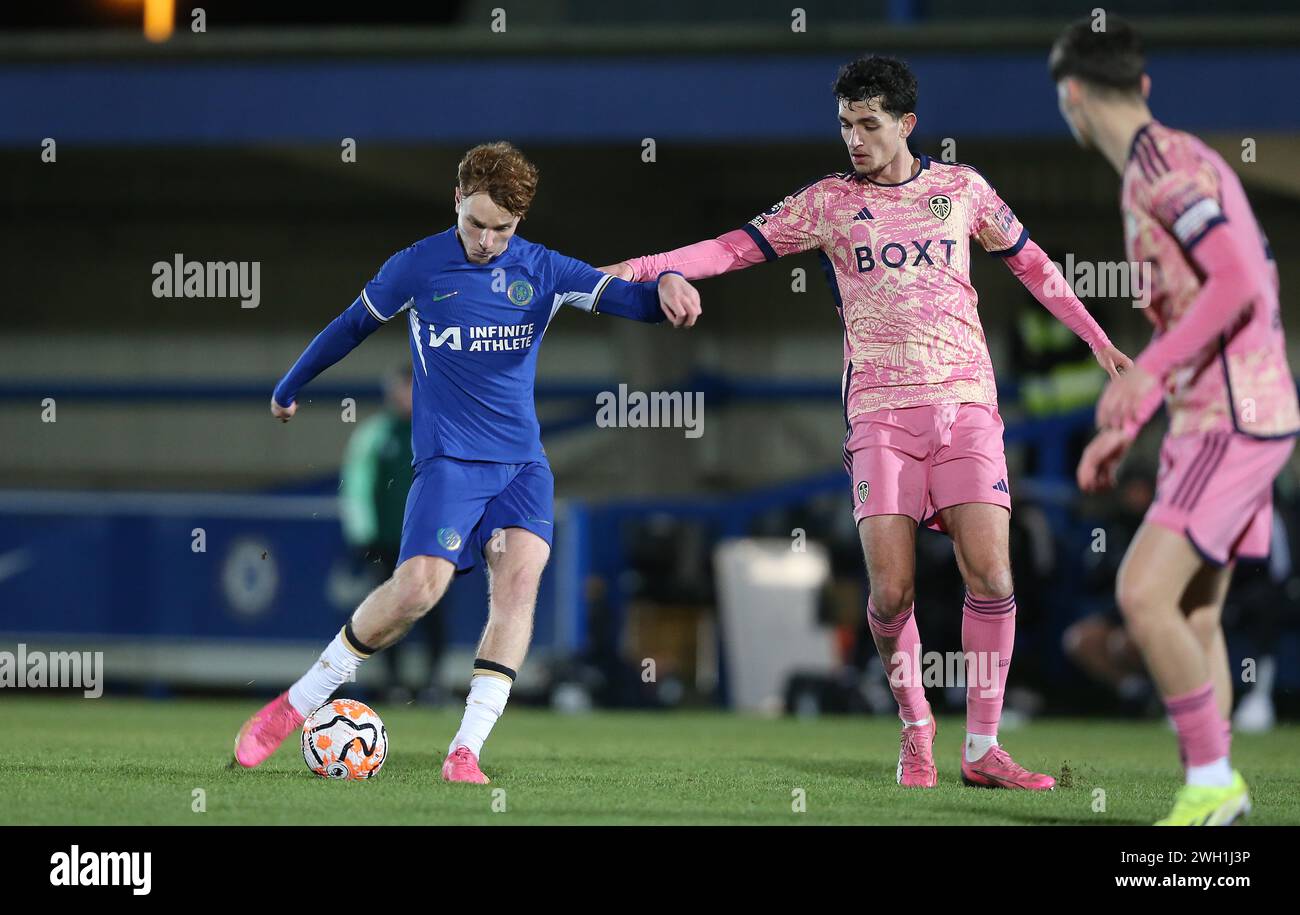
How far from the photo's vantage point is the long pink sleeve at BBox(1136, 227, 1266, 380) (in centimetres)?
524

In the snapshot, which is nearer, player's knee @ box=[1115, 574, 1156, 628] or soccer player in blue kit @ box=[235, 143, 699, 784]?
player's knee @ box=[1115, 574, 1156, 628]

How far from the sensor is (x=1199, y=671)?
17.8ft

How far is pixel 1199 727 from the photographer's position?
5.38m

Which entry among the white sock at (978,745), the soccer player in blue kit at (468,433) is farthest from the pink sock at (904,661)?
the soccer player in blue kit at (468,433)

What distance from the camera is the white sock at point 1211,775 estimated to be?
212 inches

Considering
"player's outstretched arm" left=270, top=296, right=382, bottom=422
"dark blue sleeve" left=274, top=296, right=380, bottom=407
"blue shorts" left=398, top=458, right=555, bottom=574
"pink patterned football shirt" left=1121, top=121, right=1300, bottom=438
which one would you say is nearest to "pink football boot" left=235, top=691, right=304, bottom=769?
"blue shorts" left=398, top=458, right=555, bottom=574

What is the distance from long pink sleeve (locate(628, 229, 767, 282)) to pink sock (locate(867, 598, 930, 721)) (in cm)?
140

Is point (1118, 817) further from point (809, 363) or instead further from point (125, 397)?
point (125, 397)

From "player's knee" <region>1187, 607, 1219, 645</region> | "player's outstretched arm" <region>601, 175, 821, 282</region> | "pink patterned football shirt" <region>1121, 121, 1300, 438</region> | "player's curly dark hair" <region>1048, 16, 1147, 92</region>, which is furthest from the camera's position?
"player's outstretched arm" <region>601, 175, 821, 282</region>

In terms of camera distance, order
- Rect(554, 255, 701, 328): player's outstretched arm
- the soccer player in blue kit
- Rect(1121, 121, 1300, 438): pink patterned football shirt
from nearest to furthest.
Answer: Rect(1121, 121, 1300, 438): pink patterned football shirt, Rect(554, 255, 701, 328): player's outstretched arm, the soccer player in blue kit

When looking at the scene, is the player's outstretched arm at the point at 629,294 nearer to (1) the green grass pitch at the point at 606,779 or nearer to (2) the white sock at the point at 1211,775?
(1) the green grass pitch at the point at 606,779

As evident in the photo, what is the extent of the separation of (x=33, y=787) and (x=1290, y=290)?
1465 cm

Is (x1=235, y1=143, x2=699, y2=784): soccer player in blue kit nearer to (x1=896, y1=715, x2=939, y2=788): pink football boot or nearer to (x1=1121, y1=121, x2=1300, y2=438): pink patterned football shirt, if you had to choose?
(x1=896, y1=715, x2=939, y2=788): pink football boot

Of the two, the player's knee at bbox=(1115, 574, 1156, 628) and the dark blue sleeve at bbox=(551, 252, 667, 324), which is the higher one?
the dark blue sleeve at bbox=(551, 252, 667, 324)
